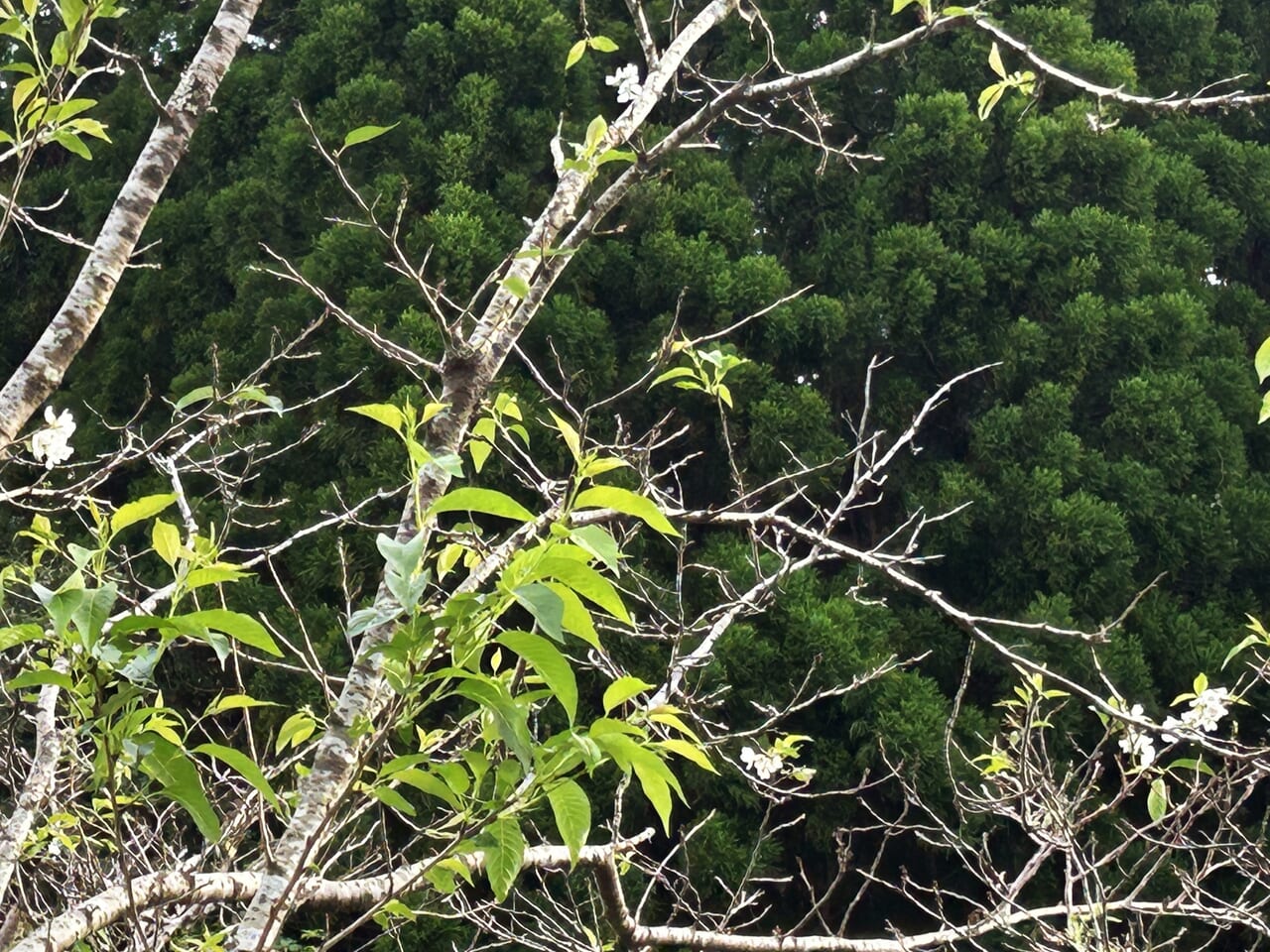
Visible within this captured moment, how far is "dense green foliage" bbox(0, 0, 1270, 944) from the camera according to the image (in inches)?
209

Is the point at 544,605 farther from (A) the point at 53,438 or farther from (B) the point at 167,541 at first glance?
(A) the point at 53,438

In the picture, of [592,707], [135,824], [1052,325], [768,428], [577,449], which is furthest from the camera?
[1052,325]

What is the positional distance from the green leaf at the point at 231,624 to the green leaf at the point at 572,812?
26 cm

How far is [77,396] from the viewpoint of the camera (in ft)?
20.7

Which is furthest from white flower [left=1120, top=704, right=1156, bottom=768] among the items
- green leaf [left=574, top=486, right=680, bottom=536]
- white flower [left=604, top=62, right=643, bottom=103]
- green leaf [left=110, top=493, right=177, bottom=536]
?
green leaf [left=110, top=493, right=177, bottom=536]

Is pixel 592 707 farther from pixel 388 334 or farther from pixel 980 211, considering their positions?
pixel 980 211

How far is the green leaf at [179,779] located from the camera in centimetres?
101

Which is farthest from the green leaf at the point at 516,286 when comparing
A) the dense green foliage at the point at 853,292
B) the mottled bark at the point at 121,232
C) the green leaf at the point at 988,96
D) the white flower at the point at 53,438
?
the dense green foliage at the point at 853,292

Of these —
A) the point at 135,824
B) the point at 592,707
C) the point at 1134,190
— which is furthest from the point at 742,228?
the point at 135,824

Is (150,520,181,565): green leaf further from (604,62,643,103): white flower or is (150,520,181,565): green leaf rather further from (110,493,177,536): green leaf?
(604,62,643,103): white flower

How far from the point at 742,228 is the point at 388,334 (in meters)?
1.92

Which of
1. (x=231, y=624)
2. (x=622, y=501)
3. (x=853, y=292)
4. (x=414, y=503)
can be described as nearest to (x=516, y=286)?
(x=414, y=503)

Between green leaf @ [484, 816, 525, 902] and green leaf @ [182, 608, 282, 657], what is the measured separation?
0.84ft

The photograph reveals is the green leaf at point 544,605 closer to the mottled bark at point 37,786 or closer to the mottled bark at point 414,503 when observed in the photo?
the mottled bark at point 414,503
